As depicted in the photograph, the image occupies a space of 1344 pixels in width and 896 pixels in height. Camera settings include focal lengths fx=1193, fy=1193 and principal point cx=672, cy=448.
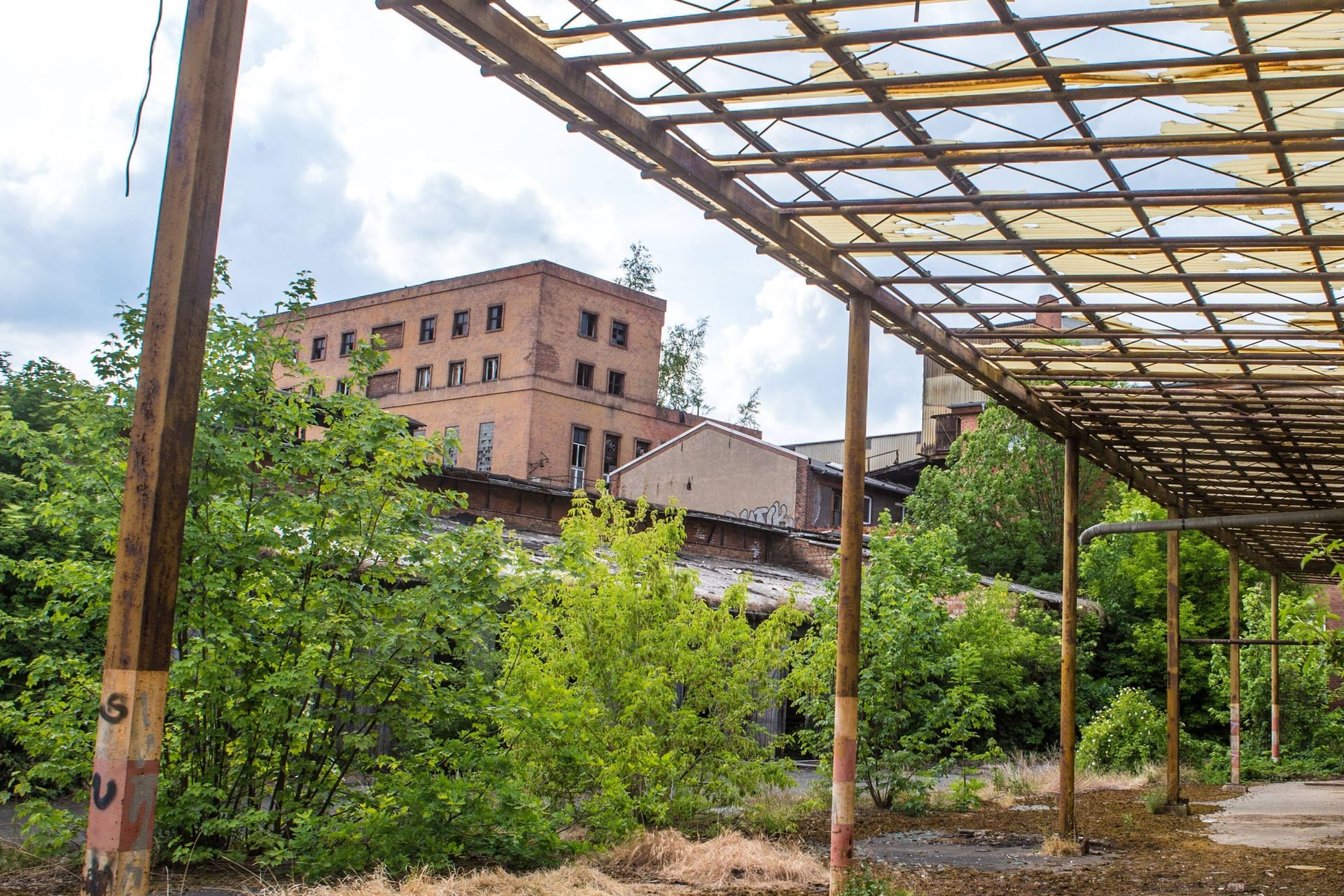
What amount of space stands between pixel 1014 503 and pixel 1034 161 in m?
29.6

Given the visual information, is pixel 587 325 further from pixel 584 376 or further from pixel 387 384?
pixel 387 384

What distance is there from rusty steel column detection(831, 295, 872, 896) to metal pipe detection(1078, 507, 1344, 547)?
3.37 m

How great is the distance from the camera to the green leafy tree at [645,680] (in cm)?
1183

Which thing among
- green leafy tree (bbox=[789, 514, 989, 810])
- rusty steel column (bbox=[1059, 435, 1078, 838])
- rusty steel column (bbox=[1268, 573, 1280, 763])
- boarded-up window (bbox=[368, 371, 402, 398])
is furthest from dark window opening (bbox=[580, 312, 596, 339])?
rusty steel column (bbox=[1059, 435, 1078, 838])

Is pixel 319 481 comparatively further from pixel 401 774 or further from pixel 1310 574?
pixel 1310 574

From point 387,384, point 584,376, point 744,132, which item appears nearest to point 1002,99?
point 744,132

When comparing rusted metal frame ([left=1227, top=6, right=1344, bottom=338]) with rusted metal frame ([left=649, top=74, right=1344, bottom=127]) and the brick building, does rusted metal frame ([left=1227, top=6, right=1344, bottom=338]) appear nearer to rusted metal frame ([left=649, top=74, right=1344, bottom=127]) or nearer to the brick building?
rusted metal frame ([left=649, top=74, right=1344, bottom=127])

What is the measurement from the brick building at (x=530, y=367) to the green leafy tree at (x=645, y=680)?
120ft

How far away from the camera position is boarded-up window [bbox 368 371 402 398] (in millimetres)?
57156

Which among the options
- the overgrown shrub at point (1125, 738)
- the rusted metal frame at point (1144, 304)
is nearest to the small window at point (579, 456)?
the overgrown shrub at point (1125, 738)

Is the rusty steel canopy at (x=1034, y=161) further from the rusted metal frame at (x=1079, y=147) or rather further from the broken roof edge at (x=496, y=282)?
the broken roof edge at (x=496, y=282)

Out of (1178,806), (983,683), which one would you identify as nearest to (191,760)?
(1178,806)

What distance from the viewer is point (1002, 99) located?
633 cm

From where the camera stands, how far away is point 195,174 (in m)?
4.34
